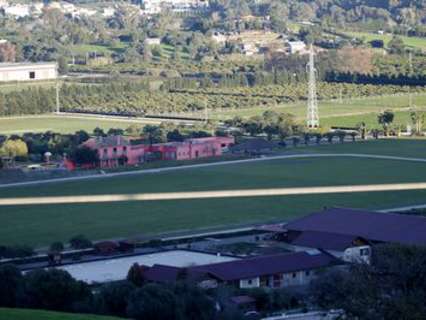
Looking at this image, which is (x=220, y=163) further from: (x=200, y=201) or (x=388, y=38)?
(x=388, y=38)

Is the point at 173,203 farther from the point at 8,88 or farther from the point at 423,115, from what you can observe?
the point at 8,88

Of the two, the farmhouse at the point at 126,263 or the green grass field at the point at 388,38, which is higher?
the green grass field at the point at 388,38

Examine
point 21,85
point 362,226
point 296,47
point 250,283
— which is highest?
point 296,47

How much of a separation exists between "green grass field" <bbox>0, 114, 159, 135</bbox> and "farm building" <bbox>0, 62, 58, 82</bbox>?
10.5 metres

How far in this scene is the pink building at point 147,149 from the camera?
96.6ft

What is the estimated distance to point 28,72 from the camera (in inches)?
1999

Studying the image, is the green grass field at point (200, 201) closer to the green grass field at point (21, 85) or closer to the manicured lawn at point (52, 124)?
the manicured lawn at point (52, 124)

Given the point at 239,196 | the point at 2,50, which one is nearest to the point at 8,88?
the point at 2,50

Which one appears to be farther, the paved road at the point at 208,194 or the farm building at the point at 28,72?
the farm building at the point at 28,72

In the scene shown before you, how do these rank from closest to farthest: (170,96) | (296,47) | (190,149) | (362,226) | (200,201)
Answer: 1. (362,226)
2. (200,201)
3. (190,149)
4. (170,96)
5. (296,47)

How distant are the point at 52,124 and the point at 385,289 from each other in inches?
1093

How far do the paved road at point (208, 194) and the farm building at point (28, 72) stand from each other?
26008 mm

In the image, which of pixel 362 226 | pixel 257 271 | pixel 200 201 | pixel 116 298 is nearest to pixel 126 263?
pixel 257 271

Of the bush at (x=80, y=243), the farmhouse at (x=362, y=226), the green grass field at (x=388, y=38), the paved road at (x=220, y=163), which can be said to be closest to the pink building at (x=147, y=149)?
the paved road at (x=220, y=163)
